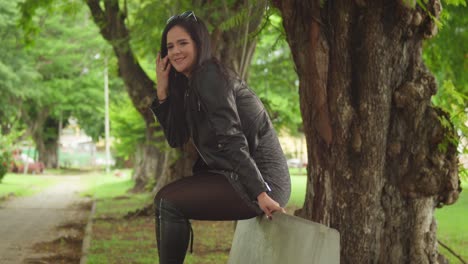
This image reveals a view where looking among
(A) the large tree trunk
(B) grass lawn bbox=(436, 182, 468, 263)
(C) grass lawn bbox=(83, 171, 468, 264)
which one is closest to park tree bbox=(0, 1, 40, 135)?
(C) grass lawn bbox=(83, 171, 468, 264)

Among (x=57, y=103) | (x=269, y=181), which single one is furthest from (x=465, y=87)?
(x=57, y=103)

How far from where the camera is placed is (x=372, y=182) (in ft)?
17.1

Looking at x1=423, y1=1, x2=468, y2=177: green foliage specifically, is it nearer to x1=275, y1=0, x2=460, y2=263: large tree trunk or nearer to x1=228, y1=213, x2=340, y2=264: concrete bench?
x1=275, y1=0, x2=460, y2=263: large tree trunk

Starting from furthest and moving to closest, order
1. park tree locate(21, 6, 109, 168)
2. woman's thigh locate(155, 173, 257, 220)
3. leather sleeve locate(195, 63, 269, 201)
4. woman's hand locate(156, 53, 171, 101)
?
park tree locate(21, 6, 109, 168), woman's hand locate(156, 53, 171, 101), woman's thigh locate(155, 173, 257, 220), leather sleeve locate(195, 63, 269, 201)

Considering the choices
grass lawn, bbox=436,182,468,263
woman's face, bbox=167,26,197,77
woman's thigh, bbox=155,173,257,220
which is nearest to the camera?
woman's thigh, bbox=155,173,257,220

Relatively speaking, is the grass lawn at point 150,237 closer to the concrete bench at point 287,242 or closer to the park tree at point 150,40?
the park tree at point 150,40

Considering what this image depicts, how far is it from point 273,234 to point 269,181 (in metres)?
0.28

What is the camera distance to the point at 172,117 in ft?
13.2

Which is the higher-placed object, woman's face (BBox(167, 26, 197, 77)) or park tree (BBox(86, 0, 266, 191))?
park tree (BBox(86, 0, 266, 191))

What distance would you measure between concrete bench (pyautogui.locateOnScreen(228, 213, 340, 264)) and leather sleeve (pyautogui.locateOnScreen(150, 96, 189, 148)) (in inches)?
25.1

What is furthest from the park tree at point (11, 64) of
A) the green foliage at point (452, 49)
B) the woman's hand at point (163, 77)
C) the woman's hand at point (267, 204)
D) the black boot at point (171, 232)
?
the woman's hand at point (267, 204)

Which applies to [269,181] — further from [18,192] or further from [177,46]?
[18,192]

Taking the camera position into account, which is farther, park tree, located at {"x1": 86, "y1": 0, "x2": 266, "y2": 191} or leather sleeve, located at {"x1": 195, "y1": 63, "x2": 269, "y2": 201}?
park tree, located at {"x1": 86, "y1": 0, "x2": 266, "y2": 191}

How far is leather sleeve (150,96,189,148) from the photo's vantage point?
3990mm
